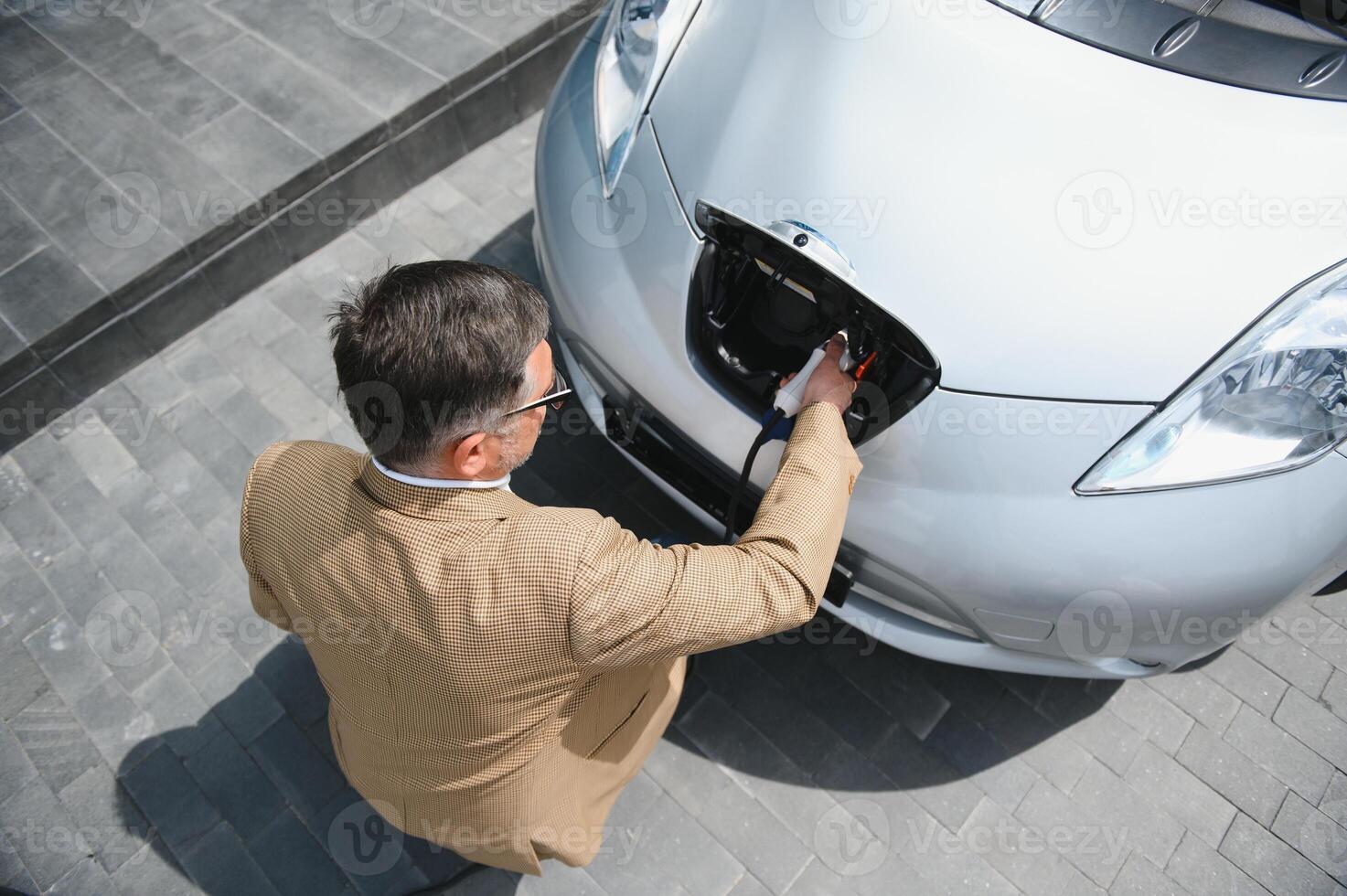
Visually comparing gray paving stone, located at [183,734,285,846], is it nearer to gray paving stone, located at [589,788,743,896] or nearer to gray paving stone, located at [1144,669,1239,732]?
gray paving stone, located at [589,788,743,896]

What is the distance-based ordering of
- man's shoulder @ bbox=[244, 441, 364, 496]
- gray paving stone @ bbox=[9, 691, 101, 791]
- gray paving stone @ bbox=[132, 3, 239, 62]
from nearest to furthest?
man's shoulder @ bbox=[244, 441, 364, 496] → gray paving stone @ bbox=[9, 691, 101, 791] → gray paving stone @ bbox=[132, 3, 239, 62]

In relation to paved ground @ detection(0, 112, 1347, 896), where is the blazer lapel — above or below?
above

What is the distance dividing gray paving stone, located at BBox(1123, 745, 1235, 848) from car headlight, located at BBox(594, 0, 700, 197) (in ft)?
6.32

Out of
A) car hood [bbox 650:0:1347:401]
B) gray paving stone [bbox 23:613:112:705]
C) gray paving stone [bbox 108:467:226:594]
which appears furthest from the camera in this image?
gray paving stone [bbox 108:467:226:594]

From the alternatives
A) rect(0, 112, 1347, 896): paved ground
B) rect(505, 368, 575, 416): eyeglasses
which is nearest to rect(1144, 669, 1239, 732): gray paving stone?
rect(0, 112, 1347, 896): paved ground

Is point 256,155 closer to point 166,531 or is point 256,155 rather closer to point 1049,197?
point 166,531

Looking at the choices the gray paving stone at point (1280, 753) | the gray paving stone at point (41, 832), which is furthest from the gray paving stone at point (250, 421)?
the gray paving stone at point (1280, 753)

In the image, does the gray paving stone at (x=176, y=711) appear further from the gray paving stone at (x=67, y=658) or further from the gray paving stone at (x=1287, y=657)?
the gray paving stone at (x=1287, y=657)

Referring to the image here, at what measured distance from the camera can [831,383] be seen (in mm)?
1695

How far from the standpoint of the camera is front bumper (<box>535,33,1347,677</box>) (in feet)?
5.42

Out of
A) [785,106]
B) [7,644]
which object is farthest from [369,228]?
[785,106]

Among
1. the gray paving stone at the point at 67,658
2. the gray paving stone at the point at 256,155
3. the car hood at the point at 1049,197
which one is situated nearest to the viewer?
the car hood at the point at 1049,197

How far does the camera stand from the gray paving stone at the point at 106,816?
2186mm

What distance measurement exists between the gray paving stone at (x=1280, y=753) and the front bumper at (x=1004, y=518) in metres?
0.56
